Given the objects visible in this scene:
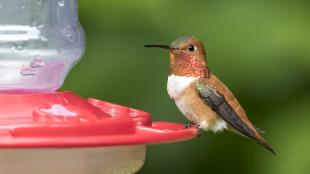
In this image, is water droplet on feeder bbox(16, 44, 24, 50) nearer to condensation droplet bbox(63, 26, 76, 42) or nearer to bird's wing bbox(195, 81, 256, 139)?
condensation droplet bbox(63, 26, 76, 42)

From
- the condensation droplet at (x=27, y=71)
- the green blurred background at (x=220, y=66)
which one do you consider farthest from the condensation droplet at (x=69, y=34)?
the green blurred background at (x=220, y=66)

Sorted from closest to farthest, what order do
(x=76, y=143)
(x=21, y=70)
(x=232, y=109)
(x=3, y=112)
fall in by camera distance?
1. (x=76, y=143)
2. (x=3, y=112)
3. (x=21, y=70)
4. (x=232, y=109)

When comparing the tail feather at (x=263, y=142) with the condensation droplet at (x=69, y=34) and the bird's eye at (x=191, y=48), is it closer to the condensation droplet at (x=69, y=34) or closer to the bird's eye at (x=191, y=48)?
the bird's eye at (x=191, y=48)

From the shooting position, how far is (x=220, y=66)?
4.72 metres

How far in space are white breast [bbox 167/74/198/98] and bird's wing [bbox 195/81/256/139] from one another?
66mm

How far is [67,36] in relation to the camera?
133 inches

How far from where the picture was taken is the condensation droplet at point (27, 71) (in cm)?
319

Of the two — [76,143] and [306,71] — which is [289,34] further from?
[76,143]

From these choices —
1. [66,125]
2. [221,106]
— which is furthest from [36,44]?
[221,106]

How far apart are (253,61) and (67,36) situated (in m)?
1.53

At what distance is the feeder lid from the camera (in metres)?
2.41

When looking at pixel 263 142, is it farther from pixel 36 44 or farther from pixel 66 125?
pixel 66 125

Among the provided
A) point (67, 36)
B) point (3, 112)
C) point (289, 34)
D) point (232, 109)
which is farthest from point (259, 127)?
point (3, 112)

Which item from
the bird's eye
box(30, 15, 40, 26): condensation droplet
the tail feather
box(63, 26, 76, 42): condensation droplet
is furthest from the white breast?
box(30, 15, 40, 26): condensation droplet
